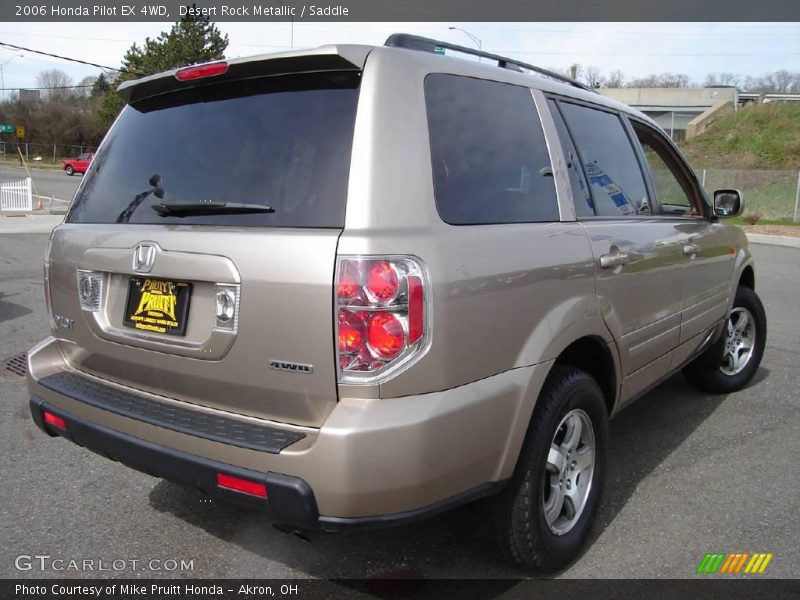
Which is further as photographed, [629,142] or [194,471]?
[629,142]

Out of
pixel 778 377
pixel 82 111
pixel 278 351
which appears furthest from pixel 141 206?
pixel 82 111

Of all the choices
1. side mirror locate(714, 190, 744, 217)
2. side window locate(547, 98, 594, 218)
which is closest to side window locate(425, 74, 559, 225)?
side window locate(547, 98, 594, 218)

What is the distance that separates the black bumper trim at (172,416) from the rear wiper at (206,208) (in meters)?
0.69

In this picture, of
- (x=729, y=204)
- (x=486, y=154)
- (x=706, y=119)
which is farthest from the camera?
(x=706, y=119)

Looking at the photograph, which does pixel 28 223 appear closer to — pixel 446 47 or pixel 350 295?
pixel 446 47

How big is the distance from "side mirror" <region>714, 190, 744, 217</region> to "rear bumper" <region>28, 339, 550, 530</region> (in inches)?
113

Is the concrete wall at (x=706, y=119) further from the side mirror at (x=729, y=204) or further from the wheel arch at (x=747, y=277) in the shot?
the side mirror at (x=729, y=204)

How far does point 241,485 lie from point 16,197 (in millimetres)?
22727

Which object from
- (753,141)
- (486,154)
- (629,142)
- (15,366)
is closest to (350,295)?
(486,154)

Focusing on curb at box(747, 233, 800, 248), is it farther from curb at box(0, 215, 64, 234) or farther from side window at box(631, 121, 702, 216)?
curb at box(0, 215, 64, 234)

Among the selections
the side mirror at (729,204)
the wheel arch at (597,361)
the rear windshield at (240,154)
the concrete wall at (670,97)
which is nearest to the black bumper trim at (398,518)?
the wheel arch at (597,361)

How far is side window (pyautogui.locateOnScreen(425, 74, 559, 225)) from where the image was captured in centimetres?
223

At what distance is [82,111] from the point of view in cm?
7038

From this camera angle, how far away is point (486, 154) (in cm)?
244
